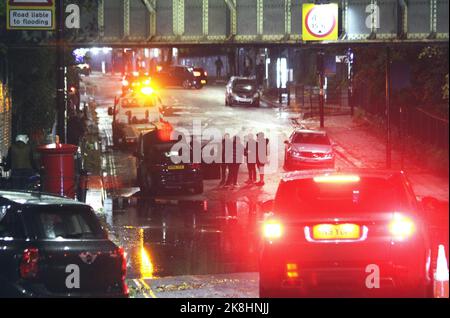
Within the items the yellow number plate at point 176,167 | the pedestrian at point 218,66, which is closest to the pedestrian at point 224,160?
the yellow number plate at point 176,167

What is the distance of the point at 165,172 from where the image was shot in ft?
87.7

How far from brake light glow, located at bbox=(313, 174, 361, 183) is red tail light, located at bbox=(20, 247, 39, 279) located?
3.24m

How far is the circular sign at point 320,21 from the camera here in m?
26.4

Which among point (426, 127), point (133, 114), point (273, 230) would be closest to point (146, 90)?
point (133, 114)

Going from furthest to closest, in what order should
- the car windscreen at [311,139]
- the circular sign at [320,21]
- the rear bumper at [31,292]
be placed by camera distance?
the car windscreen at [311,139] → the circular sign at [320,21] → the rear bumper at [31,292]

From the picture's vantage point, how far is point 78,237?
10.9 metres

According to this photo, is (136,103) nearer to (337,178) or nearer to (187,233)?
(187,233)

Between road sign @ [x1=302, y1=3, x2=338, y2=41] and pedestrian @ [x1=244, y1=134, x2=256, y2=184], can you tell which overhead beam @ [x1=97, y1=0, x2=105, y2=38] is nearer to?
road sign @ [x1=302, y1=3, x2=338, y2=41]

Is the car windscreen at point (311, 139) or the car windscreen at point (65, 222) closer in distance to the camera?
the car windscreen at point (65, 222)

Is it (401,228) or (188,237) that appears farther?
(188,237)

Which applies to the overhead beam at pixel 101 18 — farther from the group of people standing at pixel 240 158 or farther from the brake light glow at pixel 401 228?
the brake light glow at pixel 401 228

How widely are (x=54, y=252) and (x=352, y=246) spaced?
3154mm
